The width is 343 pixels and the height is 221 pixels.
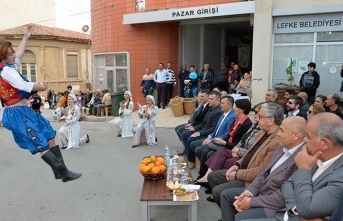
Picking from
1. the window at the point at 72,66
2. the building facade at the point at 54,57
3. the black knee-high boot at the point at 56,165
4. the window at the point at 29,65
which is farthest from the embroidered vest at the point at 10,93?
the window at the point at 72,66

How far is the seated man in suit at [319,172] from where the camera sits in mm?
2088

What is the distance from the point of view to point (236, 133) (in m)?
4.73

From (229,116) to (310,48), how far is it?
601 cm

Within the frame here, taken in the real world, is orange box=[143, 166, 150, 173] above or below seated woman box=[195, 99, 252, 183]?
below

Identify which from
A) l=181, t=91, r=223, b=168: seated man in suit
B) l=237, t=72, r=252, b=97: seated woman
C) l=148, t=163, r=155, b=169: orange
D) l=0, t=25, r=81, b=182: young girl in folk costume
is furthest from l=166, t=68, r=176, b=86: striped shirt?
l=0, t=25, r=81, b=182: young girl in folk costume

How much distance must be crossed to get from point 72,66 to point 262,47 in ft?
65.8

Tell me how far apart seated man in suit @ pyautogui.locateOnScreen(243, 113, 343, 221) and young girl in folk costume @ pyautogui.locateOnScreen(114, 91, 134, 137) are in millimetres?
6888

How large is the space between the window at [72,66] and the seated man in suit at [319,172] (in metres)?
25.6

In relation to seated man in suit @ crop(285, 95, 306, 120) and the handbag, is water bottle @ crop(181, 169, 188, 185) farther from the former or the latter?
seated man in suit @ crop(285, 95, 306, 120)

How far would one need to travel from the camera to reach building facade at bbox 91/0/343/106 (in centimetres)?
939

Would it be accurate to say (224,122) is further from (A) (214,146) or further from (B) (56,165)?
(B) (56,165)

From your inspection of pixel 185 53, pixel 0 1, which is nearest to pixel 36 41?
pixel 0 1

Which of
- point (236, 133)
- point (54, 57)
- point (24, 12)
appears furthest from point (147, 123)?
point (24, 12)

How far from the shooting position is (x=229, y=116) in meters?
5.18
